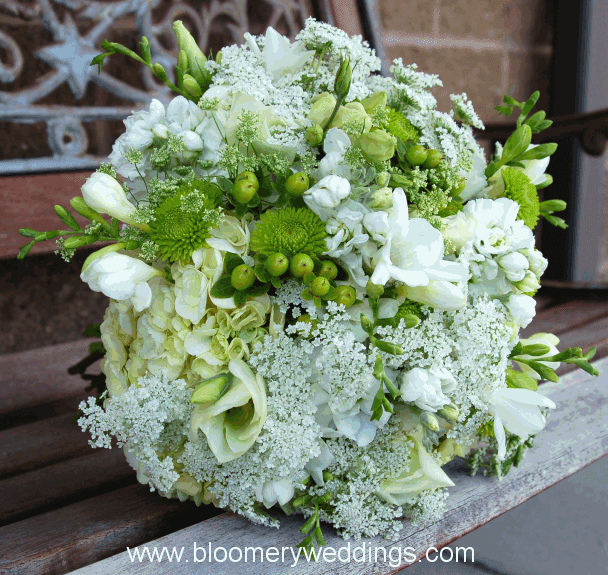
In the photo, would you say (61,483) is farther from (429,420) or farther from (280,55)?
(280,55)

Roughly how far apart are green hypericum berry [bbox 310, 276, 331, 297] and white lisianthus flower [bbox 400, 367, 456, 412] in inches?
4.7

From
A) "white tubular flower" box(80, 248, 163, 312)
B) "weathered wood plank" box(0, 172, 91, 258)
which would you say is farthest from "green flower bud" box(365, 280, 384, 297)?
"weathered wood plank" box(0, 172, 91, 258)

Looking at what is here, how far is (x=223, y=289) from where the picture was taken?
62cm

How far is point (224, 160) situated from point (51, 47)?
95 cm

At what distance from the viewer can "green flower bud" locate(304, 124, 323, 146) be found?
2.15 ft

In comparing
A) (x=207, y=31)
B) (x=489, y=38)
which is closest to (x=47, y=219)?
(x=207, y=31)

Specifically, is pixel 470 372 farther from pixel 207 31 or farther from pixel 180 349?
pixel 207 31

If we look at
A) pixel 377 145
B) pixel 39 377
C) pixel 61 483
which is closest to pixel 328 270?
pixel 377 145

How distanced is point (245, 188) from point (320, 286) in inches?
4.9

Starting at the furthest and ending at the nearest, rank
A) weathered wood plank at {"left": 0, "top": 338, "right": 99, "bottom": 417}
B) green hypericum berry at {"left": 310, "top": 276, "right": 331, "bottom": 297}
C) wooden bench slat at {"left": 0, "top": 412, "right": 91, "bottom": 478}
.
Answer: weathered wood plank at {"left": 0, "top": 338, "right": 99, "bottom": 417} → wooden bench slat at {"left": 0, "top": 412, "right": 91, "bottom": 478} → green hypericum berry at {"left": 310, "top": 276, "right": 331, "bottom": 297}

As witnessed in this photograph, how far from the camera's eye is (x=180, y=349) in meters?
0.64

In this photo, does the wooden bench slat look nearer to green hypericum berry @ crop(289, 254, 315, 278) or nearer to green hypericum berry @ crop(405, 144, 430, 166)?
green hypericum berry @ crop(289, 254, 315, 278)

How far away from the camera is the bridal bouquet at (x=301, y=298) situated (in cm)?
61

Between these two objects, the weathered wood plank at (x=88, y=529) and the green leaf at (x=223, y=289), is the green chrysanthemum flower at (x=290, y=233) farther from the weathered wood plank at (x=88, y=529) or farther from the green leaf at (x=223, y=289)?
the weathered wood plank at (x=88, y=529)
